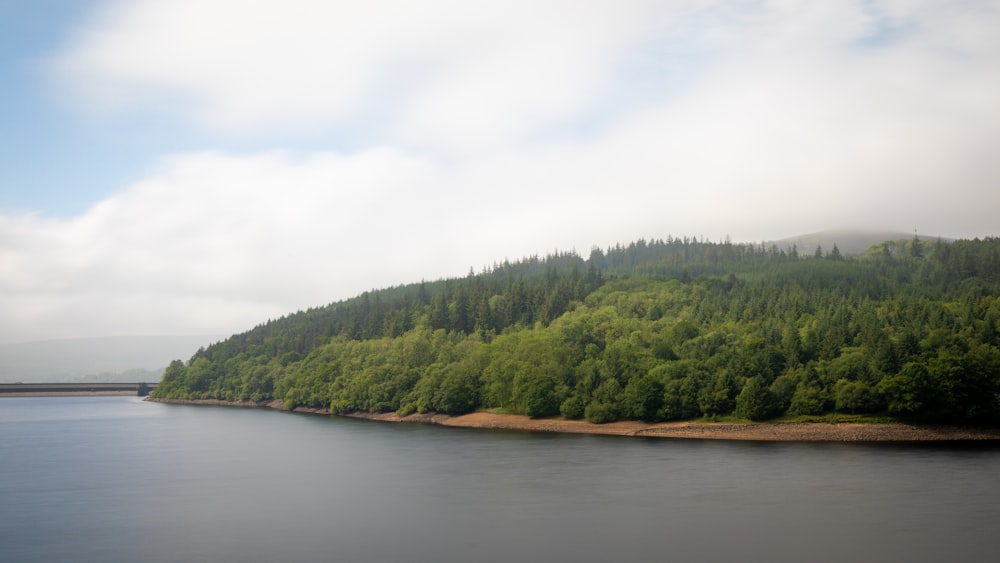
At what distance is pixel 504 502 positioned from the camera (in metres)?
55.4

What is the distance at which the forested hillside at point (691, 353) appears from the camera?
317ft

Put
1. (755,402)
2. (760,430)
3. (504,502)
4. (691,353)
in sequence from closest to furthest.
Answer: (504,502), (760,430), (755,402), (691,353)

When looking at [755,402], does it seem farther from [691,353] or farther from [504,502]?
[504,502]

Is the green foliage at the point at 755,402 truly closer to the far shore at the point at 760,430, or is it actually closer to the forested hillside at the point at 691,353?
the forested hillside at the point at 691,353

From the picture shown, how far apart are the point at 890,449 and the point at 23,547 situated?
78.3 meters

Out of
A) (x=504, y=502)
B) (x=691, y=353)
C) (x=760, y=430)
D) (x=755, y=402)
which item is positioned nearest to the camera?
(x=504, y=502)

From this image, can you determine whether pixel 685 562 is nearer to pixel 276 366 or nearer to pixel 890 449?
pixel 890 449

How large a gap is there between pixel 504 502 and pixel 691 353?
68415mm

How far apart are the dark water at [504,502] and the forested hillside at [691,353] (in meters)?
14.1

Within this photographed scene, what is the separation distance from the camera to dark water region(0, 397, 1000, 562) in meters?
42.8

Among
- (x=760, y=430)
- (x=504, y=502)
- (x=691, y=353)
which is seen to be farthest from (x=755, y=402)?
(x=504, y=502)

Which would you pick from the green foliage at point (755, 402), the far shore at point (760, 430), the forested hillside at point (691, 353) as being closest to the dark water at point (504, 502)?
the far shore at point (760, 430)

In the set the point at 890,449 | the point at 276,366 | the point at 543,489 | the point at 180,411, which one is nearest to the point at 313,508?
the point at 543,489

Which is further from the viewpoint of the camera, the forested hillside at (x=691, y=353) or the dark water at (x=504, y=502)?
the forested hillside at (x=691, y=353)
